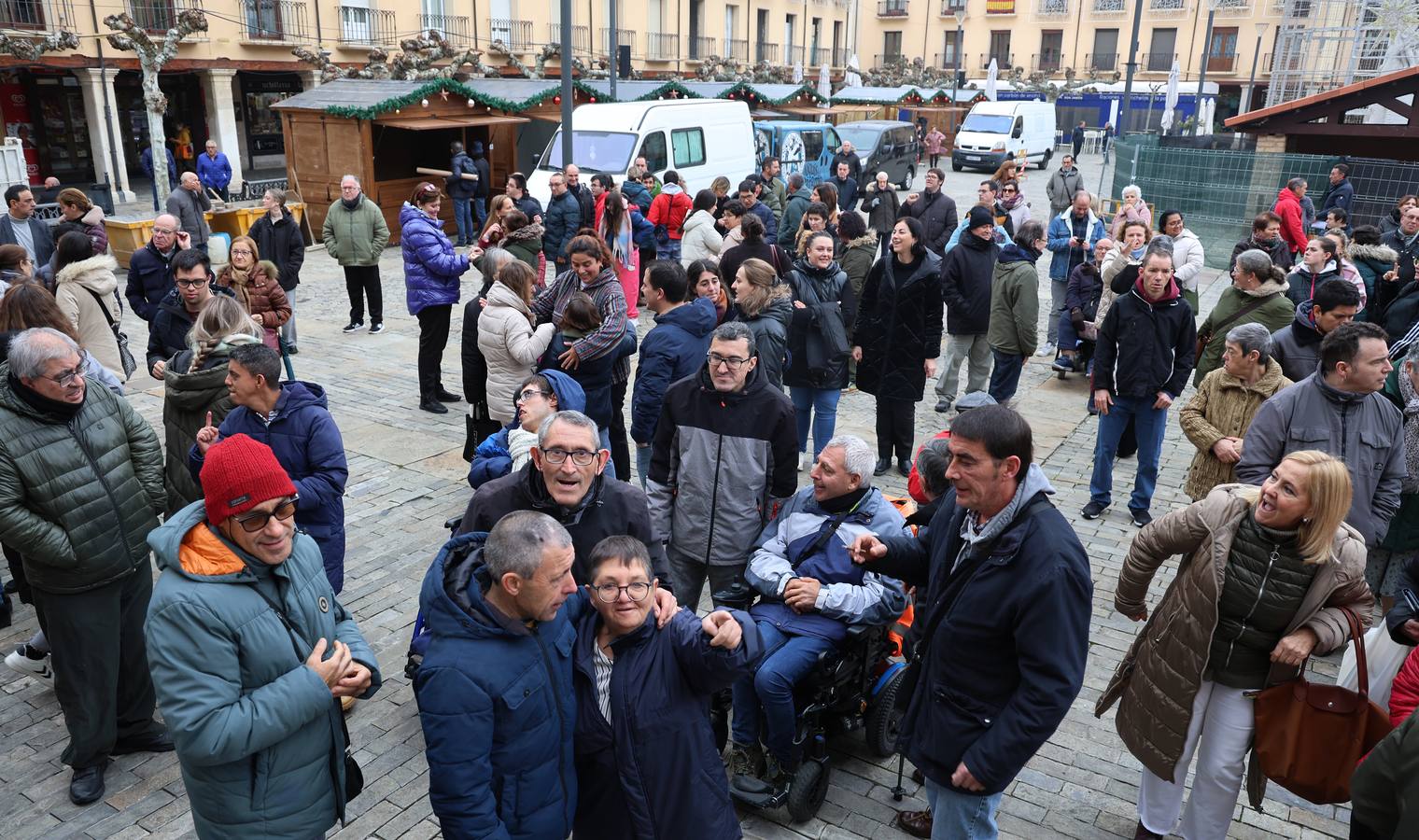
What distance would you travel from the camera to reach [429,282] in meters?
8.78

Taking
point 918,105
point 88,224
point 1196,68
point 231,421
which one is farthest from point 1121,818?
point 1196,68

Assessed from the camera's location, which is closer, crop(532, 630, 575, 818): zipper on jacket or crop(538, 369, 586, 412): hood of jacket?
crop(532, 630, 575, 818): zipper on jacket

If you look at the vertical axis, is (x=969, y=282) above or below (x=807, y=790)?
above

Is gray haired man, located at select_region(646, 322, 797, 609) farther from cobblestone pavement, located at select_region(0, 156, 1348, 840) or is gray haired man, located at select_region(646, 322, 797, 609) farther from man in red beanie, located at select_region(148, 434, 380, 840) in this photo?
man in red beanie, located at select_region(148, 434, 380, 840)

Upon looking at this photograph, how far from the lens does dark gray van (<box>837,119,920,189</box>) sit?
1013 inches

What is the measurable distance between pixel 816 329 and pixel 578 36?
33.1 meters

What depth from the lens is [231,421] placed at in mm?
4453

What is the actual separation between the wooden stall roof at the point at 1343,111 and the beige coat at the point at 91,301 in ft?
58.8

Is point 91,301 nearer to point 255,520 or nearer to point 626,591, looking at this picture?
point 255,520

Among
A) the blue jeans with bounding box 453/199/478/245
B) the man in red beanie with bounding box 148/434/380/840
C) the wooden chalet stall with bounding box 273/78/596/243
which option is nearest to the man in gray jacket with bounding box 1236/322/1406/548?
the man in red beanie with bounding box 148/434/380/840

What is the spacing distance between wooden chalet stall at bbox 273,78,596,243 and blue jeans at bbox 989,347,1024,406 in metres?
10.8

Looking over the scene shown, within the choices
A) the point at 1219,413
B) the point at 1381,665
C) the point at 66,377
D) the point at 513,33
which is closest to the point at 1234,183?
the point at 1219,413

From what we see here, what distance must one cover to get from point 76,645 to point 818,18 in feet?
181

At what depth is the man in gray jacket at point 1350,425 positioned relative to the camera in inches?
181
